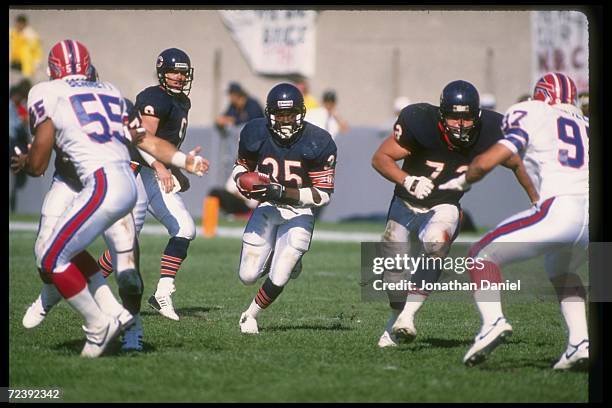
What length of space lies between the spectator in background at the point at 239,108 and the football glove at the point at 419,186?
7.15 metres

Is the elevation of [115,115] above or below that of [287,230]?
above

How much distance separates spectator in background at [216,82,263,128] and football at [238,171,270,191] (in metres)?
6.56

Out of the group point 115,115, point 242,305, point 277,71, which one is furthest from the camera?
point 277,71

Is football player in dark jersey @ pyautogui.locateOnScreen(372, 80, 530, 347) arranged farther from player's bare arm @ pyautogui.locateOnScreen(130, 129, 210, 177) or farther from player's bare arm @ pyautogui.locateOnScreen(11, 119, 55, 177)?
player's bare arm @ pyautogui.locateOnScreen(11, 119, 55, 177)

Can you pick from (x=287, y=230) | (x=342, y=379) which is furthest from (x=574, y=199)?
(x=287, y=230)

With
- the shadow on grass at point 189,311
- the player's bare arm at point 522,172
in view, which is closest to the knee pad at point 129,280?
the shadow on grass at point 189,311

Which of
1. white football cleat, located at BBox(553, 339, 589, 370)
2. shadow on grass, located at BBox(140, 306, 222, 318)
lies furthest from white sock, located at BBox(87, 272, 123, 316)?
white football cleat, located at BBox(553, 339, 589, 370)

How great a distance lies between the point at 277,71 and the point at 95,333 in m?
8.40

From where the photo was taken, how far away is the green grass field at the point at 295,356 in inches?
179

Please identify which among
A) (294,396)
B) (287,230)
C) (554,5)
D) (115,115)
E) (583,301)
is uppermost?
(554,5)

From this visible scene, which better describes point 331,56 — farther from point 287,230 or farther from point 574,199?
point 574,199

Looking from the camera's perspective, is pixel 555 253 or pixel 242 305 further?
pixel 242 305

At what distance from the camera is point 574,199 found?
4.97 m

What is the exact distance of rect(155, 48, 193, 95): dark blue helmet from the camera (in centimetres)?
652
